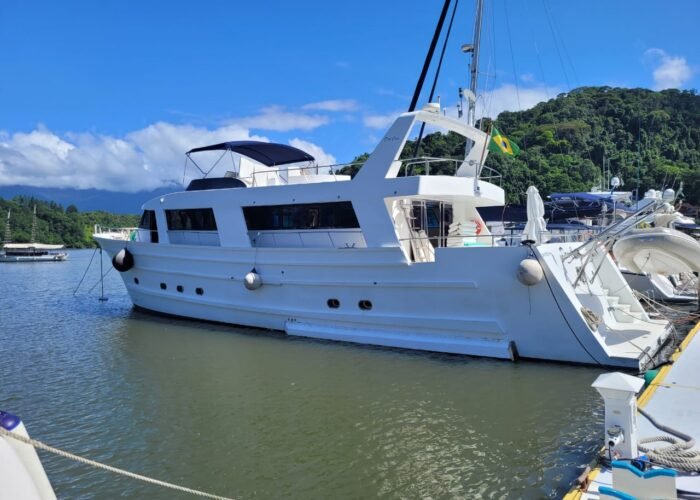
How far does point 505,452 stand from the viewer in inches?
215

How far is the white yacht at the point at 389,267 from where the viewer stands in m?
8.69

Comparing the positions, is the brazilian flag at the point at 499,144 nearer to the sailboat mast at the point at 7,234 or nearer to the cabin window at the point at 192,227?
the cabin window at the point at 192,227

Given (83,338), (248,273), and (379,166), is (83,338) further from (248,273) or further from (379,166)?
(379,166)

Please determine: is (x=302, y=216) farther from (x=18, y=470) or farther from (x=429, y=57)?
(x=18, y=470)

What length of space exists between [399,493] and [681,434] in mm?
2623

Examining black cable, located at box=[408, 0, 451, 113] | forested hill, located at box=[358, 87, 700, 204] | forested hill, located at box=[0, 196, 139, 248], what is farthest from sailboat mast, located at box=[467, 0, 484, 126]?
forested hill, located at box=[0, 196, 139, 248]

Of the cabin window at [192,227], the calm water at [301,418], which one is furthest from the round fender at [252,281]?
the cabin window at [192,227]

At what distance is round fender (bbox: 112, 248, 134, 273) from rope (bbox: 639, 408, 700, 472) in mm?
13341

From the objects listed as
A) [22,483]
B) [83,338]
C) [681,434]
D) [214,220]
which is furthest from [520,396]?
[83,338]

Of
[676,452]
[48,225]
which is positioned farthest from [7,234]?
[676,452]

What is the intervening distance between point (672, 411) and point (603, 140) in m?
63.2

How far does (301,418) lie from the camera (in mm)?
6590

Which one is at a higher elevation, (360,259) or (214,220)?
(214,220)

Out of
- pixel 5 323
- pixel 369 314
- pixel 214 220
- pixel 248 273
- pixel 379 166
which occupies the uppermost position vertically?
pixel 379 166
